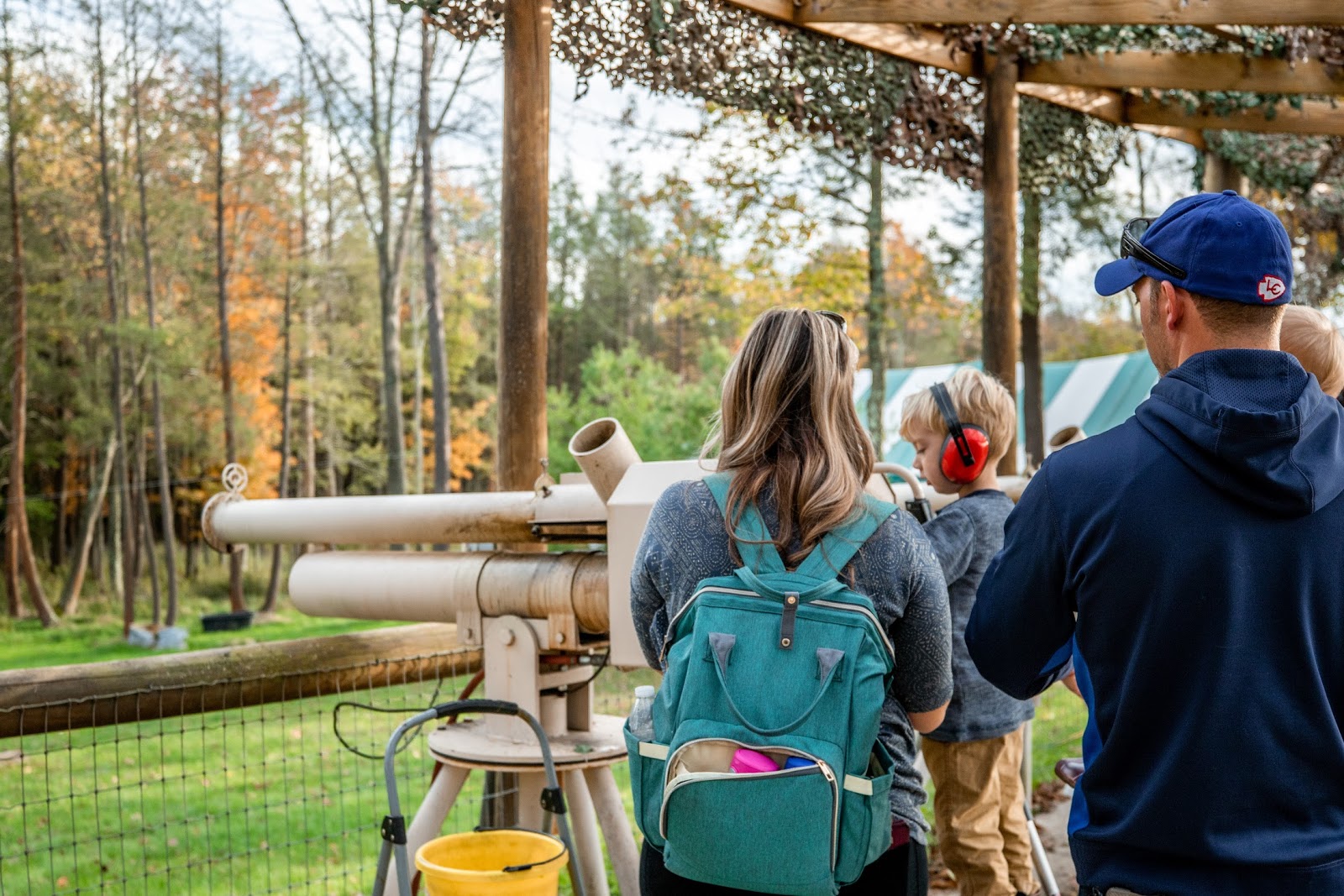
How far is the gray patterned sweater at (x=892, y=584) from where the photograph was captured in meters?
1.68

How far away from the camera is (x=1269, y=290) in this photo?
142 centimetres

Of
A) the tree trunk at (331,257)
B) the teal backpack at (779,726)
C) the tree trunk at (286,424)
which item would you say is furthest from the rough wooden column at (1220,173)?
the tree trunk at (331,257)

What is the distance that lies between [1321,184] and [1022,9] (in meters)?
3.88

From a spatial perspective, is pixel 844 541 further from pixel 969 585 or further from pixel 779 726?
pixel 969 585

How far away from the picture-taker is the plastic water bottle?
1.76m

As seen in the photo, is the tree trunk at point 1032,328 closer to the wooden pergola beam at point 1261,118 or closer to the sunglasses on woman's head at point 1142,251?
the wooden pergola beam at point 1261,118

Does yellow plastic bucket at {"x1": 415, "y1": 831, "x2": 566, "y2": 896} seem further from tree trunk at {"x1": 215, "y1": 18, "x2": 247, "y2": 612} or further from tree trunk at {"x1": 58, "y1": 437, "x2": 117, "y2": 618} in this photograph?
tree trunk at {"x1": 58, "y1": 437, "x2": 117, "y2": 618}

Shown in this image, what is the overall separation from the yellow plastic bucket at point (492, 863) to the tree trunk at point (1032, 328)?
33.6 ft

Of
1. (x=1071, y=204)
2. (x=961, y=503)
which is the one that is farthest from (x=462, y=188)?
(x=961, y=503)

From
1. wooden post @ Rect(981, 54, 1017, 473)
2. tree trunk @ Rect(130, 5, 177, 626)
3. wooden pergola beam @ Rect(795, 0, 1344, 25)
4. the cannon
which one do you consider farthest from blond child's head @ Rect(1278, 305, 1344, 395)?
tree trunk @ Rect(130, 5, 177, 626)

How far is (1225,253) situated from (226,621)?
65.2 ft

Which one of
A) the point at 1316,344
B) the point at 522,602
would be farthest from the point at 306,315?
the point at 1316,344

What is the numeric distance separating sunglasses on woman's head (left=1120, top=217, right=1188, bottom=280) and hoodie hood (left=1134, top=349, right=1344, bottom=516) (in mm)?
108

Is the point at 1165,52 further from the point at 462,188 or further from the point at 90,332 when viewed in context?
the point at 462,188
